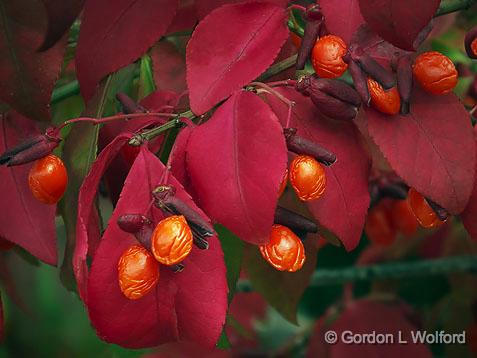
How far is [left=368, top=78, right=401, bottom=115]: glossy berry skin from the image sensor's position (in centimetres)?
52

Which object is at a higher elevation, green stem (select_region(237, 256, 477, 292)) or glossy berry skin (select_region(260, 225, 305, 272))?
glossy berry skin (select_region(260, 225, 305, 272))

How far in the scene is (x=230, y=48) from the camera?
517 millimetres

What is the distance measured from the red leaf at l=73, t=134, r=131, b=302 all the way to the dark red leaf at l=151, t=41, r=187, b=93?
200 millimetres

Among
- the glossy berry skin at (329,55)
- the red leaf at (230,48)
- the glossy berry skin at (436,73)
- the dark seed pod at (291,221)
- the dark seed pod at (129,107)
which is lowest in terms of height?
the dark seed pod at (291,221)

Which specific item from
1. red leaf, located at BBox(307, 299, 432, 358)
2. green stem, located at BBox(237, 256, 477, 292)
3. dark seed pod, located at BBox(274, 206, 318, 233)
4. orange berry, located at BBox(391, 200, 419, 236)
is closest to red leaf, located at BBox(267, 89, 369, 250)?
dark seed pod, located at BBox(274, 206, 318, 233)

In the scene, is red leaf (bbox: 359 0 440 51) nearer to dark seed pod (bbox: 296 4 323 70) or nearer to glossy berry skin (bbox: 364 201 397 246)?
dark seed pod (bbox: 296 4 323 70)

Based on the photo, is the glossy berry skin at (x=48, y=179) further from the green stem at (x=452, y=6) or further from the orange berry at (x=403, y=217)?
the orange berry at (x=403, y=217)

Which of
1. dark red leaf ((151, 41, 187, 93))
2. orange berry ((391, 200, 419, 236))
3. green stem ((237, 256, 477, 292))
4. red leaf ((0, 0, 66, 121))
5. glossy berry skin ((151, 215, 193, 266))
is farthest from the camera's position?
green stem ((237, 256, 477, 292))

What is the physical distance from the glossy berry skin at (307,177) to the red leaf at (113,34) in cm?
14

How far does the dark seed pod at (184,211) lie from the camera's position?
477 millimetres

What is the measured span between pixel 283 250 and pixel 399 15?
0.50ft

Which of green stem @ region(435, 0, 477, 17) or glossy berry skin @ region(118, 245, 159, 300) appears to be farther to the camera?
green stem @ region(435, 0, 477, 17)

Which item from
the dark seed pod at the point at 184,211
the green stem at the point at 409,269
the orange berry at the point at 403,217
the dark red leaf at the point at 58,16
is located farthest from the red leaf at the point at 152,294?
the green stem at the point at 409,269

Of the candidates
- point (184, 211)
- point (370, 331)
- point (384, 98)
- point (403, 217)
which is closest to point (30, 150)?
point (184, 211)
